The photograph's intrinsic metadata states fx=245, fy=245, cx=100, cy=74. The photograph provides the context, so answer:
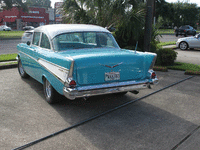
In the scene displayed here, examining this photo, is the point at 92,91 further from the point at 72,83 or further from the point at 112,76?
the point at 112,76

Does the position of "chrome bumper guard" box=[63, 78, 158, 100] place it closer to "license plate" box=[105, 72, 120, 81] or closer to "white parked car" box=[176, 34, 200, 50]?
"license plate" box=[105, 72, 120, 81]

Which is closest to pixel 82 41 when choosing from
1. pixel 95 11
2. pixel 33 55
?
pixel 33 55

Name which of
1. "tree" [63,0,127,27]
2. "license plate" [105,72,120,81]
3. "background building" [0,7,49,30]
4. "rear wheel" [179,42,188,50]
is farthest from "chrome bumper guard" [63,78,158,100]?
"background building" [0,7,49,30]

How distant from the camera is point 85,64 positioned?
4434mm

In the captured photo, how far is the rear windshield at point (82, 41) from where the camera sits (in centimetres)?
542

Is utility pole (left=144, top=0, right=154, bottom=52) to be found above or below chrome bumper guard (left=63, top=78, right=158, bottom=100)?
above

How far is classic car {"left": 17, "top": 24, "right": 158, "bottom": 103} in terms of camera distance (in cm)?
444

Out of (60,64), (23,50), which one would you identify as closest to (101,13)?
(23,50)

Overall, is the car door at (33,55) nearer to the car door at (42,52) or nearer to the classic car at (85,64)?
the classic car at (85,64)

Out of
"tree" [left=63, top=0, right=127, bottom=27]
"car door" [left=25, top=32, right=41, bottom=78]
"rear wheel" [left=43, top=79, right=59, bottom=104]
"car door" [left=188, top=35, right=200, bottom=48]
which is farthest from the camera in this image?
"car door" [left=188, top=35, right=200, bottom=48]

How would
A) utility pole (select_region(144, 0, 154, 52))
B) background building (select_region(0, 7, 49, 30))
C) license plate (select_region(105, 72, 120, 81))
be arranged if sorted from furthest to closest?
background building (select_region(0, 7, 49, 30)), utility pole (select_region(144, 0, 154, 52)), license plate (select_region(105, 72, 120, 81))

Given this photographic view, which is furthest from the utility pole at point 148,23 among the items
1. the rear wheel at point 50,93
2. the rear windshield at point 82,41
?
the rear wheel at point 50,93

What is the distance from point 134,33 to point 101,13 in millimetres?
2084

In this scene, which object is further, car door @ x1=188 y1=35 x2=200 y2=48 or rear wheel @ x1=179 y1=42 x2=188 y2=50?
rear wheel @ x1=179 y1=42 x2=188 y2=50
